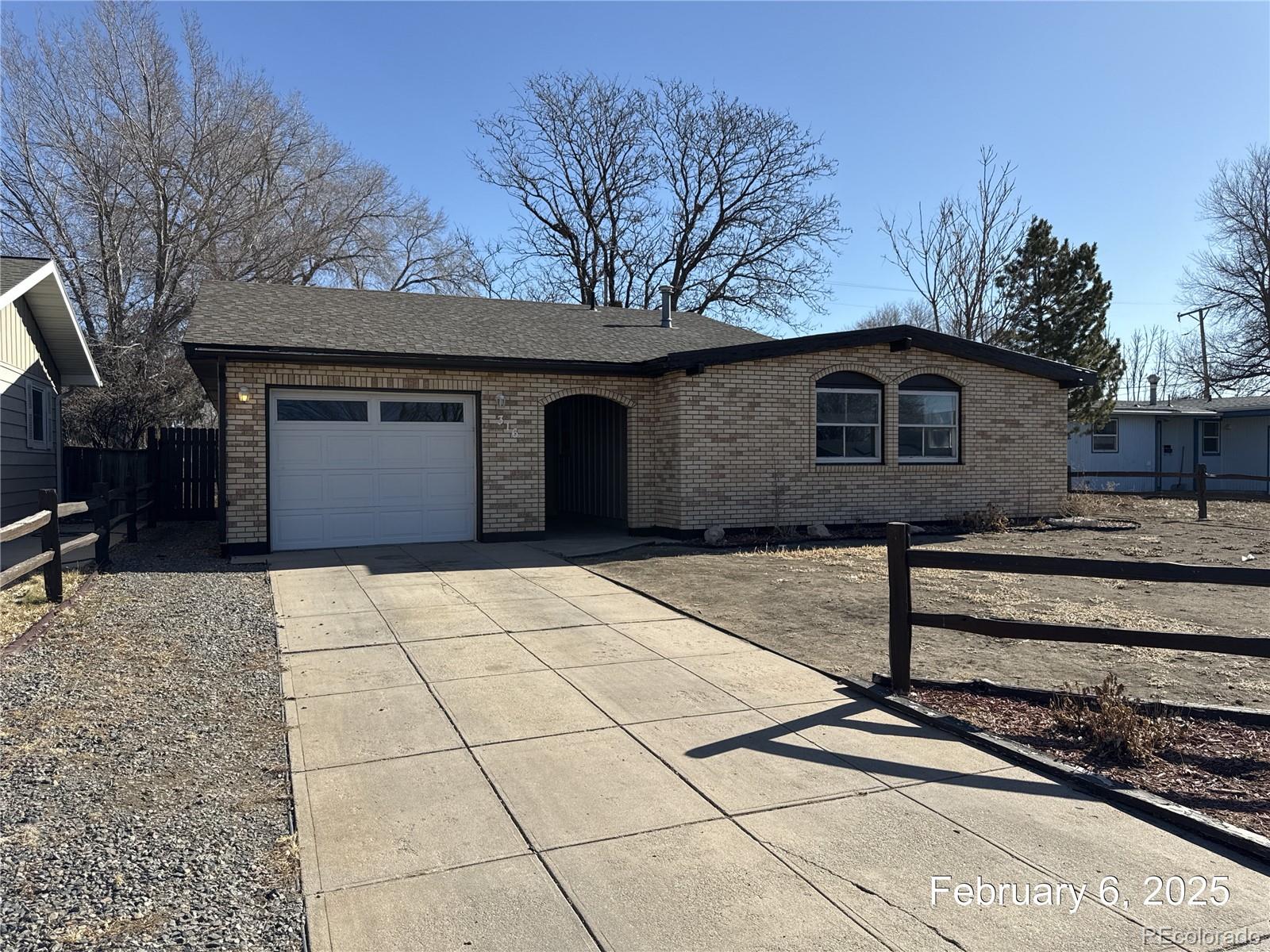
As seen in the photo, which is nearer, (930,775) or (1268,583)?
(930,775)

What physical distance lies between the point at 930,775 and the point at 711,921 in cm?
190

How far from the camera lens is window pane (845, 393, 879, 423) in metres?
15.5

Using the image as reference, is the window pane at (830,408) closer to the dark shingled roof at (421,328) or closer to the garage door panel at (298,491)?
the dark shingled roof at (421,328)

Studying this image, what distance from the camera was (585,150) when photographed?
35.6 m

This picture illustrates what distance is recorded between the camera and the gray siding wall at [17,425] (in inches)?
551

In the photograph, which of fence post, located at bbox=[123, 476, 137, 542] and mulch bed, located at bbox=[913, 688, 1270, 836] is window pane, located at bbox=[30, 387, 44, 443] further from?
mulch bed, located at bbox=[913, 688, 1270, 836]

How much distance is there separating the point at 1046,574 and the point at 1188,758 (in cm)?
124

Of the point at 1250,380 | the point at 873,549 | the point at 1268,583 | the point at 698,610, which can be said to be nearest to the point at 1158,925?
the point at 1268,583

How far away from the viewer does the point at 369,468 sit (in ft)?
43.9

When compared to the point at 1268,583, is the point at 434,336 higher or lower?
higher

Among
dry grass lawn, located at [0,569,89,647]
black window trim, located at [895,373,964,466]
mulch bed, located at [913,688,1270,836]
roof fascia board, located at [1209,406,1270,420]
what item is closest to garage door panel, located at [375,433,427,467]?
dry grass lawn, located at [0,569,89,647]

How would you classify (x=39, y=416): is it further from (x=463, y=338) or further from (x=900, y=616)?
(x=900, y=616)

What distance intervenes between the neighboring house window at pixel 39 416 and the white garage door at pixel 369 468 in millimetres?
6536

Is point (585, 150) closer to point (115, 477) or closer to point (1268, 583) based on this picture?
point (115, 477)
